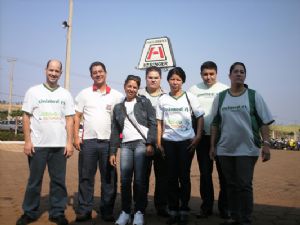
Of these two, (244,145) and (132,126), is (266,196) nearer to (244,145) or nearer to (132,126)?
(244,145)

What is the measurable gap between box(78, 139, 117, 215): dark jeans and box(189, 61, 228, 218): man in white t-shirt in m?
1.30

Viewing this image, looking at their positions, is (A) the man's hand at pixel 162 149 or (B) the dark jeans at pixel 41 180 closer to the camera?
(B) the dark jeans at pixel 41 180

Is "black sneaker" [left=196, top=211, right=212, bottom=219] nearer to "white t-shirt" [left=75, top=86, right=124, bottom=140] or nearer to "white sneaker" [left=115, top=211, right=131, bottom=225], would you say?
"white sneaker" [left=115, top=211, right=131, bottom=225]

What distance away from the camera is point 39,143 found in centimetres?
458

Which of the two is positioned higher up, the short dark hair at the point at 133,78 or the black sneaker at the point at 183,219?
the short dark hair at the point at 133,78

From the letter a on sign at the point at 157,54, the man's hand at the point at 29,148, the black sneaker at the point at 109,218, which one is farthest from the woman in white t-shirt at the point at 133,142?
the letter a on sign at the point at 157,54

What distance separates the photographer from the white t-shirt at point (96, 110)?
4.86 m

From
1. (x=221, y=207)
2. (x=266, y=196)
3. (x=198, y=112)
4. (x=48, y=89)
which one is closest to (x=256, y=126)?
(x=198, y=112)

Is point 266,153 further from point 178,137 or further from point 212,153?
point 178,137

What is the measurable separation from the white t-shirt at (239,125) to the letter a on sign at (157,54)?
2286 mm

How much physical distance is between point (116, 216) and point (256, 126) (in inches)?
93.8

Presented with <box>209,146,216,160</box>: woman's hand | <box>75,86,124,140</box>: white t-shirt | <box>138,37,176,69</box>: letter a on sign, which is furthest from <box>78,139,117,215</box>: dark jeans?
<box>138,37,176,69</box>: letter a on sign

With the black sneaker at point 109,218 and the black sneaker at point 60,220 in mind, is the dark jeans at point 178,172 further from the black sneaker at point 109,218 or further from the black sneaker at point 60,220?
the black sneaker at point 60,220

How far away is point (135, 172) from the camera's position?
4.61m
